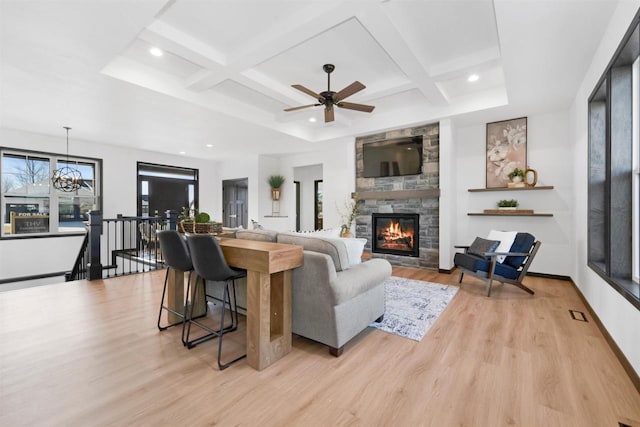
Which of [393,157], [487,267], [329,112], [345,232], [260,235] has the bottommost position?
[487,267]

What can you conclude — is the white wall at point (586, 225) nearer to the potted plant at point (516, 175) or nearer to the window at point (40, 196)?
the potted plant at point (516, 175)

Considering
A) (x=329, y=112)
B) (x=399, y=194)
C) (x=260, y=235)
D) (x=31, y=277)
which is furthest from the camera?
(x=31, y=277)

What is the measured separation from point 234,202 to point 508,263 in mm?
7588

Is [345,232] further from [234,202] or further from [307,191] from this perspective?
[234,202]

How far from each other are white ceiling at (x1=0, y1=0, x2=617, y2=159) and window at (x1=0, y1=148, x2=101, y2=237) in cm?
90

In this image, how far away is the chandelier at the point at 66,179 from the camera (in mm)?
6211

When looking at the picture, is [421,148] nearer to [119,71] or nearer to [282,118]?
[282,118]

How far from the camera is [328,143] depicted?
22.8ft

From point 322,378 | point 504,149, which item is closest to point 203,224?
point 322,378

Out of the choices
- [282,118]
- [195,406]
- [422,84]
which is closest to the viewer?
[195,406]

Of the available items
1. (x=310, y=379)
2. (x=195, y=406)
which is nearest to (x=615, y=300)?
(x=310, y=379)

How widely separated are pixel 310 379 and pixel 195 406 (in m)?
0.72

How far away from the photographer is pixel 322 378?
2.01m

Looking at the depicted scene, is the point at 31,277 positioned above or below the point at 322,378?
below
